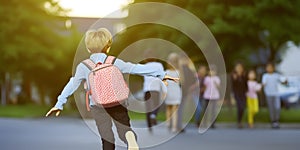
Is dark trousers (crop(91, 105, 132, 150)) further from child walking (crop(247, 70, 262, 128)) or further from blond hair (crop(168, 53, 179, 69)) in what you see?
child walking (crop(247, 70, 262, 128))

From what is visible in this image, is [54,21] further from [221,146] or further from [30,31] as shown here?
[221,146]

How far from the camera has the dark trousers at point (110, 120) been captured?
712cm

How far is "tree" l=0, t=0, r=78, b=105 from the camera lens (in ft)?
125

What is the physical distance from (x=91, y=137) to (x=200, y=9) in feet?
31.9

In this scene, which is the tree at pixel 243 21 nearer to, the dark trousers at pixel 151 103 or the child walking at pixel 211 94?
the child walking at pixel 211 94

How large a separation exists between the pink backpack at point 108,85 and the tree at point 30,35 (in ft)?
103

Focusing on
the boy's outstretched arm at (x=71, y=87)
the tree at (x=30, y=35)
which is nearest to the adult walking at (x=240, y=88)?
the boy's outstretched arm at (x=71, y=87)

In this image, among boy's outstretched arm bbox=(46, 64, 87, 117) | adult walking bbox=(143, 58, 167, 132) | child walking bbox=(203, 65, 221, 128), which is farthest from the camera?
child walking bbox=(203, 65, 221, 128)

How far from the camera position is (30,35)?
130 ft

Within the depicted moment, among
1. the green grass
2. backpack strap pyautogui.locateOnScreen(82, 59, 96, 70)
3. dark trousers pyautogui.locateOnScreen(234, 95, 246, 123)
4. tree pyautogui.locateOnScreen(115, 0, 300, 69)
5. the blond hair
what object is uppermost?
tree pyautogui.locateOnScreen(115, 0, 300, 69)

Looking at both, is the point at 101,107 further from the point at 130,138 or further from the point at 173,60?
the point at 173,60

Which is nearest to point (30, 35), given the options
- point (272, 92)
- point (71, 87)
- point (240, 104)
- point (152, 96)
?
point (240, 104)

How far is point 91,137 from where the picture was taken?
617 inches

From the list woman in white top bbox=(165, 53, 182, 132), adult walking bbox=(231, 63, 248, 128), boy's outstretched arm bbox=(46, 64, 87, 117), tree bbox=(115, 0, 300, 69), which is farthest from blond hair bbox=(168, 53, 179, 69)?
boy's outstretched arm bbox=(46, 64, 87, 117)
